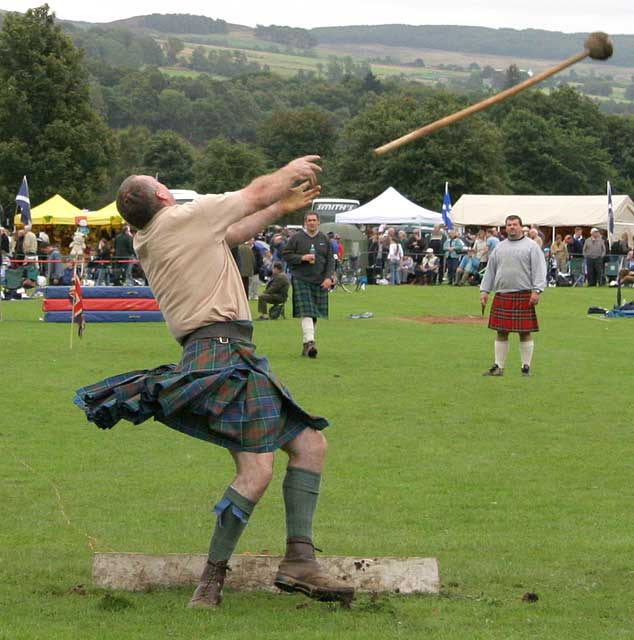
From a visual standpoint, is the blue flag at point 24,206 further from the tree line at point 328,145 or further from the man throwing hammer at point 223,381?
the man throwing hammer at point 223,381

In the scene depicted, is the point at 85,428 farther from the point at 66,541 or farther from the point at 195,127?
the point at 195,127

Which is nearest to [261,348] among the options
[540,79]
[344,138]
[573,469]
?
[573,469]

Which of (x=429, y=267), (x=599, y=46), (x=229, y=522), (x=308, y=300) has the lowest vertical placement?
(x=429, y=267)

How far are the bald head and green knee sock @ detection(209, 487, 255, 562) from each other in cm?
118

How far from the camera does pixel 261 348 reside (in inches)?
727

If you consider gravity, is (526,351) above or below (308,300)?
below

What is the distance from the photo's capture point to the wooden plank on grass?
5.82 metres

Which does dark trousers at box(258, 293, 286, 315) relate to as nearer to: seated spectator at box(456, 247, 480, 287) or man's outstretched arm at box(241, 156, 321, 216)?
seated spectator at box(456, 247, 480, 287)

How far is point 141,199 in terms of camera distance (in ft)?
18.6

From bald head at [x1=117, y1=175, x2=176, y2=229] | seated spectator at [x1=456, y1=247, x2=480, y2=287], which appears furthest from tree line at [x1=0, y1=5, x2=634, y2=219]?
bald head at [x1=117, y1=175, x2=176, y2=229]

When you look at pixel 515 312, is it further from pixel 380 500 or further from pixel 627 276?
pixel 627 276

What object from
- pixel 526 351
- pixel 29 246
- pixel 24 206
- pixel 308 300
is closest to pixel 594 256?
pixel 24 206

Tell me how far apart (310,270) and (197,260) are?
10954 mm

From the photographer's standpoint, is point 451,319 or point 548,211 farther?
point 548,211
